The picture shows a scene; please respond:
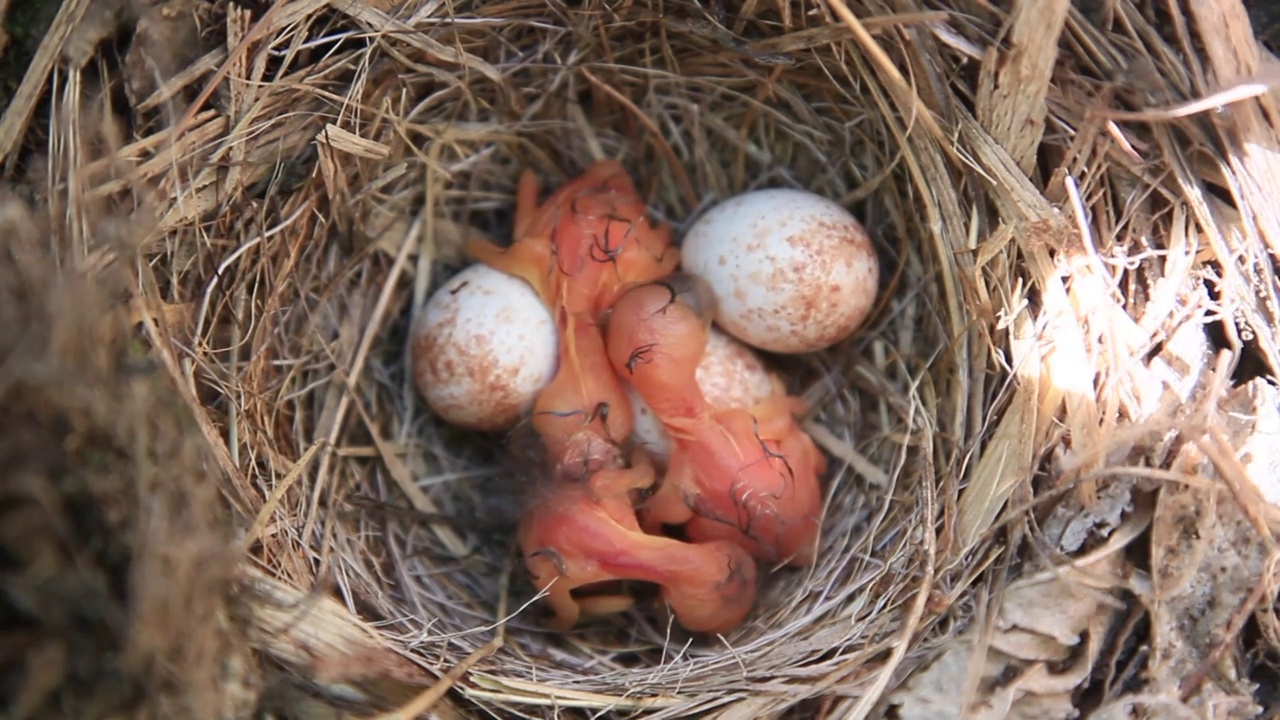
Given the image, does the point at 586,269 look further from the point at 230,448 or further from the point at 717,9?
the point at 230,448

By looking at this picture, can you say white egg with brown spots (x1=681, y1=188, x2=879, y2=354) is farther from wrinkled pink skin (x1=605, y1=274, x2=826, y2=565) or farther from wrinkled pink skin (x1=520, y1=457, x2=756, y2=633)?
wrinkled pink skin (x1=520, y1=457, x2=756, y2=633)

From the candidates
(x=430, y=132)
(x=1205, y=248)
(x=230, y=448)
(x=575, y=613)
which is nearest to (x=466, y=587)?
(x=575, y=613)

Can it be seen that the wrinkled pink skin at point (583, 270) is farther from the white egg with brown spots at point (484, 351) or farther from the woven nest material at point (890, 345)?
the woven nest material at point (890, 345)

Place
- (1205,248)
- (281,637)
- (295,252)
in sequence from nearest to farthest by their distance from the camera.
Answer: (281,637) < (1205,248) < (295,252)

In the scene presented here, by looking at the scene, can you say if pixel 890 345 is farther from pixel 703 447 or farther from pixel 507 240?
pixel 507 240

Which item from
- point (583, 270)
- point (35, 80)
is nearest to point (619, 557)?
point (583, 270)
